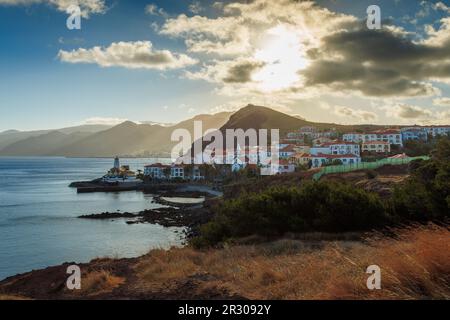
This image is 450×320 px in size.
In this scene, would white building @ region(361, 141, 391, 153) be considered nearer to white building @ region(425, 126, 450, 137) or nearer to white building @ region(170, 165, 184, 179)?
white building @ region(425, 126, 450, 137)

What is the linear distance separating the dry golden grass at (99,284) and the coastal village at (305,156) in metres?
48.7

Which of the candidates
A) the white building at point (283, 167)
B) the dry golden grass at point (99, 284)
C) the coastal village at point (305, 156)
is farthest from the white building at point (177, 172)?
the dry golden grass at point (99, 284)

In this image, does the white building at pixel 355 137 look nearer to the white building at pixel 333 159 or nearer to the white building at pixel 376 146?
the white building at pixel 376 146

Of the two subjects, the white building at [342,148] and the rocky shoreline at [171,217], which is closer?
the rocky shoreline at [171,217]

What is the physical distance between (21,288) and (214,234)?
27.9ft

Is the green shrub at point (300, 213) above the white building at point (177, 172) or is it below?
above

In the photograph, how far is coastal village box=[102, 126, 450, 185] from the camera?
6919cm


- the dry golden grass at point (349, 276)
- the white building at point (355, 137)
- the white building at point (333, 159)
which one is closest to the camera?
the dry golden grass at point (349, 276)

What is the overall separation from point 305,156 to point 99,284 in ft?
224

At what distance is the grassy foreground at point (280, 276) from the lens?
5234 millimetres

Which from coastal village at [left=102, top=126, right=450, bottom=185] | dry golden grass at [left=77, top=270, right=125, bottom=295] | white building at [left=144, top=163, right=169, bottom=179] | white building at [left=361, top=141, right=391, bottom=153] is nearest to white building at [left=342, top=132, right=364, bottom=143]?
coastal village at [left=102, top=126, right=450, bottom=185]

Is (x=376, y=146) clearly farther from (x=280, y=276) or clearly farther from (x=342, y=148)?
(x=280, y=276)
